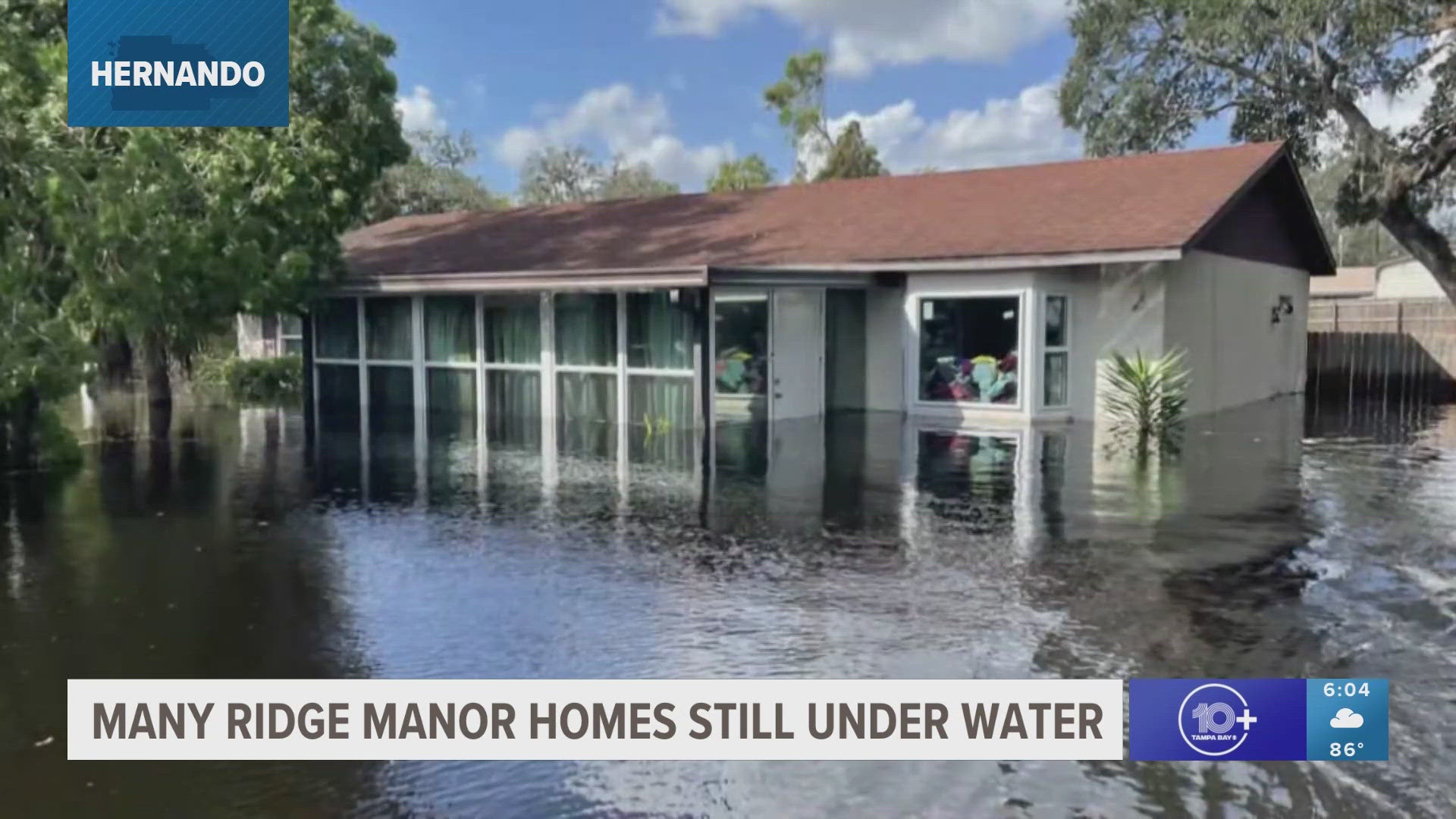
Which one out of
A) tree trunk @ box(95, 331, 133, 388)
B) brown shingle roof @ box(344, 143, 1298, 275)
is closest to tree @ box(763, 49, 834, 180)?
brown shingle roof @ box(344, 143, 1298, 275)

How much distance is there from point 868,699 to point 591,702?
1229 mm

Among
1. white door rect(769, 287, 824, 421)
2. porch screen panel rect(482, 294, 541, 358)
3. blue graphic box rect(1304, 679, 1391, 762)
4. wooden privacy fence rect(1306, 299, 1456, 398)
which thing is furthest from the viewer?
wooden privacy fence rect(1306, 299, 1456, 398)

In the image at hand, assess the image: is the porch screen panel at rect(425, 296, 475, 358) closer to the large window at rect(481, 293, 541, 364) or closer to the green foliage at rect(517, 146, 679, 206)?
the large window at rect(481, 293, 541, 364)

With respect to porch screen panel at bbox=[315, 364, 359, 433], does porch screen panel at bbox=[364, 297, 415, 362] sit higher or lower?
higher

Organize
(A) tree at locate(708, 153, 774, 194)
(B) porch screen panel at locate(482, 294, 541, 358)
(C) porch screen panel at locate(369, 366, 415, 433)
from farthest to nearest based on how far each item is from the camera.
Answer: (A) tree at locate(708, 153, 774, 194) < (C) porch screen panel at locate(369, 366, 415, 433) < (B) porch screen panel at locate(482, 294, 541, 358)

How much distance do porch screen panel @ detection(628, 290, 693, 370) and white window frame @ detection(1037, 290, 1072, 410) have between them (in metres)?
4.69

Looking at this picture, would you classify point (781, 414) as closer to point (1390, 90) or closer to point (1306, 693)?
point (1306, 693)

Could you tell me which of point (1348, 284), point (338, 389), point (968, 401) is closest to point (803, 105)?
point (1348, 284)

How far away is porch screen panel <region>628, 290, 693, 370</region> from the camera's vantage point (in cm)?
1548

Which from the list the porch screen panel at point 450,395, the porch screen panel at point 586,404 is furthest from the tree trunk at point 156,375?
the porch screen panel at point 586,404

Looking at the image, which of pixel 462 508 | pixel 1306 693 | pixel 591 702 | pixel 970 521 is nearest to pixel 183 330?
pixel 462 508

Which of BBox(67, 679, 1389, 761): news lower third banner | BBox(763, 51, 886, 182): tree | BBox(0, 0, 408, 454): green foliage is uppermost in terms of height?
BBox(763, 51, 886, 182): tree

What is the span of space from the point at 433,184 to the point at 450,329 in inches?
872

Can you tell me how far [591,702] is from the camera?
16.9 feet
